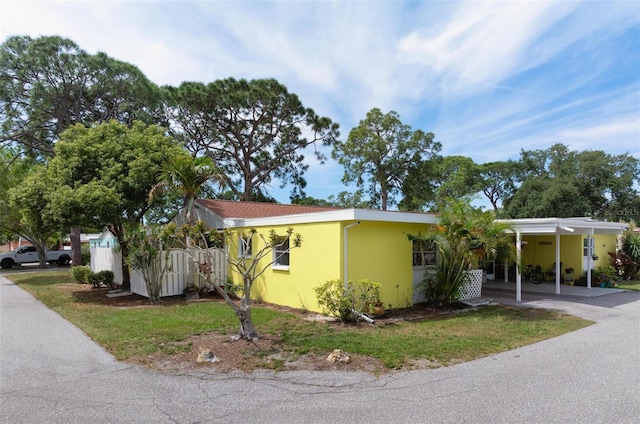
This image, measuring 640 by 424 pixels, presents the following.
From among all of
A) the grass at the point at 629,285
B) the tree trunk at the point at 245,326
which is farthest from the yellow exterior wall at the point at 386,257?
the grass at the point at 629,285

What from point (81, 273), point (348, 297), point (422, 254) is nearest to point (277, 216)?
point (348, 297)

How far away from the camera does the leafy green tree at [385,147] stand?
2872cm

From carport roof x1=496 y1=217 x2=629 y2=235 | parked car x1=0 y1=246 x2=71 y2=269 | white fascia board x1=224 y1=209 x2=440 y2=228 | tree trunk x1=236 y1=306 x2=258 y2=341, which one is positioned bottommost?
parked car x1=0 y1=246 x2=71 y2=269

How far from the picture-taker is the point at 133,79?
21938mm

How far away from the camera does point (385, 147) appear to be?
28.9 meters

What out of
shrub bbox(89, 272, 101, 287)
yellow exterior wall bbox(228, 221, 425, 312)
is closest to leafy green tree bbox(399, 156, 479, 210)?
yellow exterior wall bbox(228, 221, 425, 312)

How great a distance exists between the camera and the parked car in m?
28.9

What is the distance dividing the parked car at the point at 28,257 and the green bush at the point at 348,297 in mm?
28614

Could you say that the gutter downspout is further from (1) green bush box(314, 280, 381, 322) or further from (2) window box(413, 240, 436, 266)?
(2) window box(413, 240, 436, 266)

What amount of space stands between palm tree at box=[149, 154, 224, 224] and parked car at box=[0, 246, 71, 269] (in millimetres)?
22601

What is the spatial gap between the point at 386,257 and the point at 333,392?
555cm

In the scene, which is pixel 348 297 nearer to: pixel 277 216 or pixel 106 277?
pixel 277 216

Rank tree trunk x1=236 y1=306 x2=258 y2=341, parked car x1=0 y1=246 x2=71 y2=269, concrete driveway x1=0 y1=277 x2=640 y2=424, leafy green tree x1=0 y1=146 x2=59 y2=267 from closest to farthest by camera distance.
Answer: concrete driveway x1=0 y1=277 x2=640 y2=424
tree trunk x1=236 y1=306 x2=258 y2=341
leafy green tree x1=0 y1=146 x2=59 y2=267
parked car x1=0 y1=246 x2=71 y2=269

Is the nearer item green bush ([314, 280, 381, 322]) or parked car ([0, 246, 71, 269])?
green bush ([314, 280, 381, 322])
